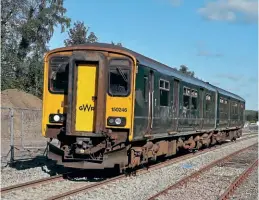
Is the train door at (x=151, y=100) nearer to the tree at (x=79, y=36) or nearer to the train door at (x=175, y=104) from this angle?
the train door at (x=175, y=104)

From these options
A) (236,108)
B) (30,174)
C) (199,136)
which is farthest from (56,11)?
(30,174)

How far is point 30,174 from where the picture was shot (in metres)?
13.4

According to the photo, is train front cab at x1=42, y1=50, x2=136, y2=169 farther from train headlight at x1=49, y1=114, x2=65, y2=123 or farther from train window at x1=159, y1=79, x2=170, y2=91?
train window at x1=159, y1=79, x2=170, y2=91

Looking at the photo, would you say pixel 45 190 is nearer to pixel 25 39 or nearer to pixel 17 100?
pixel 17 100

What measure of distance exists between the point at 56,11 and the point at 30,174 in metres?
38.6

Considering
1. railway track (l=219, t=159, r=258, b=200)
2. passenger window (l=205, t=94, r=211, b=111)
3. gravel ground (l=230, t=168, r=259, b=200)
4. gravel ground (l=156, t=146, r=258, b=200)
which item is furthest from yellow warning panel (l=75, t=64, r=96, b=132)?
passenger window (l=205, t=94, r=211, b=111)

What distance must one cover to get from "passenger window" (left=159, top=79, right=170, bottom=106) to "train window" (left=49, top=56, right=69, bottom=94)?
337 centimetres

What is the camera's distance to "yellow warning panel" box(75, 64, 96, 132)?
1209 centimetres

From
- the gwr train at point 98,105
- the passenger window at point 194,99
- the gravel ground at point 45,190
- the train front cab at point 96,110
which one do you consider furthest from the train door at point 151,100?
the passenger window at point 194,99

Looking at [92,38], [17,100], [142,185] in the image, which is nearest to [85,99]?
[142,185]

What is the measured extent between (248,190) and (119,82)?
172 inches

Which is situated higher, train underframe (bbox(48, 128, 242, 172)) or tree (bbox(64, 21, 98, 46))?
tree (bbox(64, 21, 98, 46))

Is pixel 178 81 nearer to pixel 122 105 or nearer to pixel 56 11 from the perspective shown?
pixel 122 105

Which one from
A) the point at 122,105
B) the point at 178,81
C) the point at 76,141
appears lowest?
the point at 76,141
